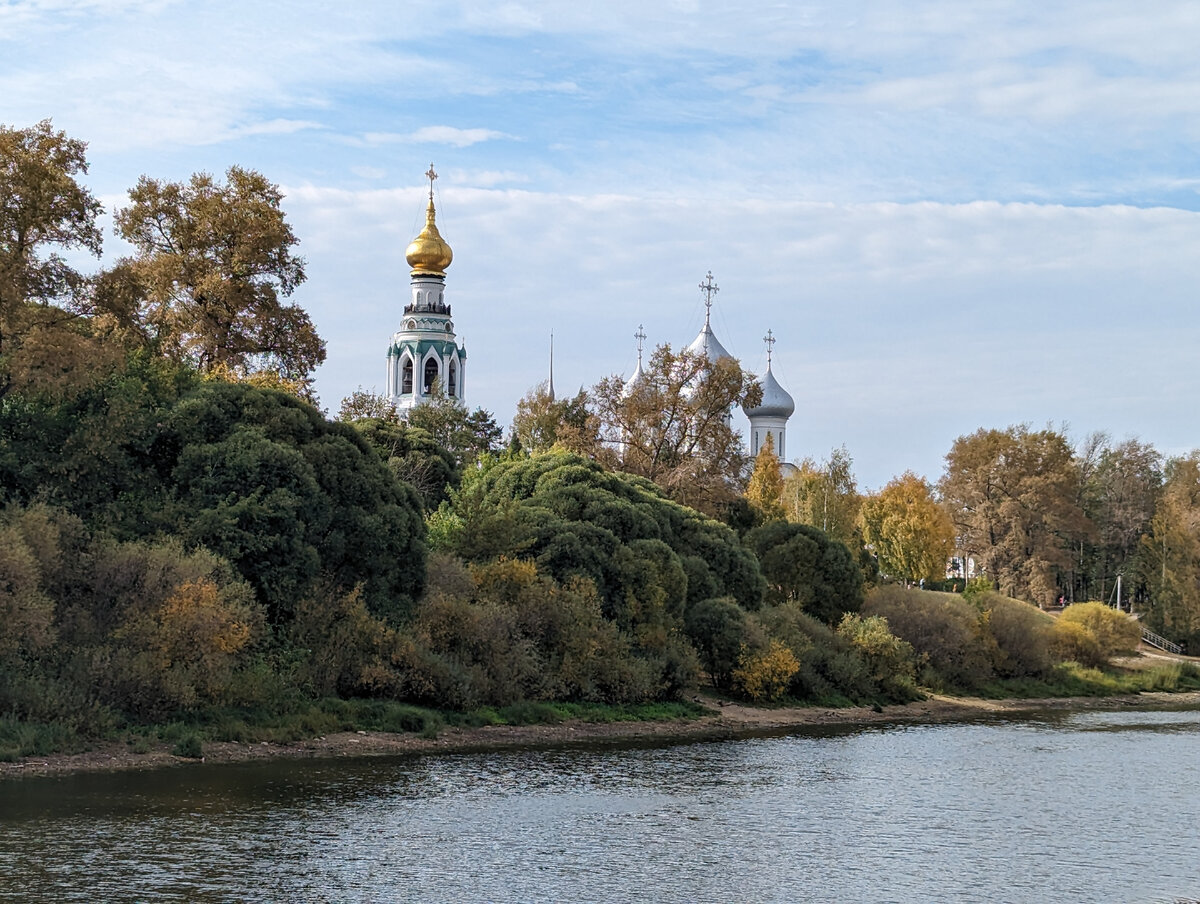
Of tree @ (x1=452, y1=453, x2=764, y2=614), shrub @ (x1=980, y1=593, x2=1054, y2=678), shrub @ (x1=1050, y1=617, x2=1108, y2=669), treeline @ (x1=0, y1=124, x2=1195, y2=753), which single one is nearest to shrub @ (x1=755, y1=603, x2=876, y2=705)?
treeline @ (x1=0, y1=124, x2=1195, y2=753)

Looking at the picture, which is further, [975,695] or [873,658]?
[975,695]

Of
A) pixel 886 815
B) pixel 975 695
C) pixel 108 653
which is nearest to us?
pixel 886 815

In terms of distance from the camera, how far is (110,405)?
3534cm

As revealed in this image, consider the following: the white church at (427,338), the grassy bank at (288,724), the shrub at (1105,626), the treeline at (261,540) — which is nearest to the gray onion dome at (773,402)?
the white church at (427,338)

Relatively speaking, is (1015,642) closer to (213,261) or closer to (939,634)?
(939,634)

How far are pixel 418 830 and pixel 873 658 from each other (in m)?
35.7

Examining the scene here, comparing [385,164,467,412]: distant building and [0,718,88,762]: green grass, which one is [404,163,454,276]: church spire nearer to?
[385,164,467,412]: distant building

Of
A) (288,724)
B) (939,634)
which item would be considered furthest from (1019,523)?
(288,724)

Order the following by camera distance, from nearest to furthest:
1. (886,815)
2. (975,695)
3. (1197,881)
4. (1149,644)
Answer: (1197,881)
(886,815)
(975,695)
(1149,644)

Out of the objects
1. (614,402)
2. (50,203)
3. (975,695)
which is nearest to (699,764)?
(50,203)

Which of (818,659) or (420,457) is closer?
(818,659)

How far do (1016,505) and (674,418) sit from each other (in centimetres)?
2932

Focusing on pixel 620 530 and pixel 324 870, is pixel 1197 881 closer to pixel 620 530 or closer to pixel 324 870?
pixel 324 870

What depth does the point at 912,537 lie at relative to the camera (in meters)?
86.3
